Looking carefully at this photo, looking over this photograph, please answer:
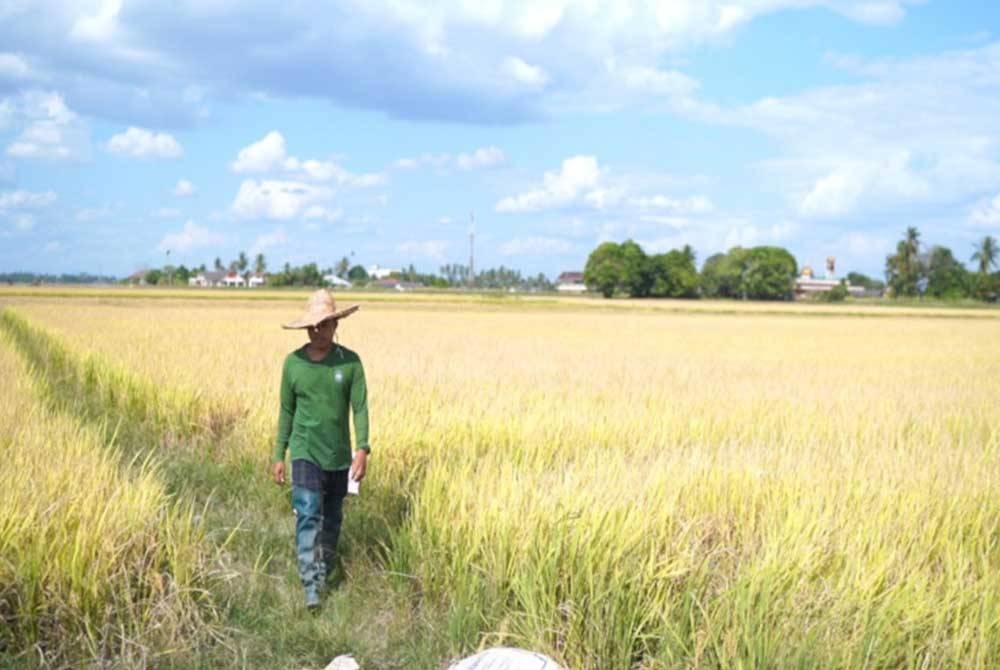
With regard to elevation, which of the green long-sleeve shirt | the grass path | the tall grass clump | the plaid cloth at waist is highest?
the green long-sleeve shirt

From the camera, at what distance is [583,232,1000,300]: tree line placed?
103 m

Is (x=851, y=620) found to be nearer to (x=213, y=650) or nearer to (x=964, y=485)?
(x=964, y=485)

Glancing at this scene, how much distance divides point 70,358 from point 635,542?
12803 mm

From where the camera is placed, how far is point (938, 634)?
10.8 feet

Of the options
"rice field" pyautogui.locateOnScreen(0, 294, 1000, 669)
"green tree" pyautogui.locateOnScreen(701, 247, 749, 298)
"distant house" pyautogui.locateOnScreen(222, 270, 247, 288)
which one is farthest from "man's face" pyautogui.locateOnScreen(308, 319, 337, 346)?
"distant house" pyautogui.locateOnScreen(222, 270, 247, 288)

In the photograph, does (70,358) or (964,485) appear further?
(70,358)

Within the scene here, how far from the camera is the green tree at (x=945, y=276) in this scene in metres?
100

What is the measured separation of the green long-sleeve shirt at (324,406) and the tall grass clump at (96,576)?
69 centimetres

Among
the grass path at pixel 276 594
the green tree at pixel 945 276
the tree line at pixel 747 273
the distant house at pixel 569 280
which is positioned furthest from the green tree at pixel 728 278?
the grass path at pixel 276 594

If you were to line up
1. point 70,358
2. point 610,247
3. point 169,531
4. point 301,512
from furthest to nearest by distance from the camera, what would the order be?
point 610,247 < point 70,358 < point 301,512 < point 169,531

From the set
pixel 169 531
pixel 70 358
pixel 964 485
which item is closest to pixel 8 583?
pixel 169 531

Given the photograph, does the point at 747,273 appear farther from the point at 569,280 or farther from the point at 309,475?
the point at 309,475

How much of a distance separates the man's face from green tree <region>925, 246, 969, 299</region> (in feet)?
350

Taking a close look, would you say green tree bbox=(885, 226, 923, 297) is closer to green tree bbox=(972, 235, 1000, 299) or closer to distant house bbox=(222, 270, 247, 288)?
green tree bbox=(972, 235, 1000, 299)
